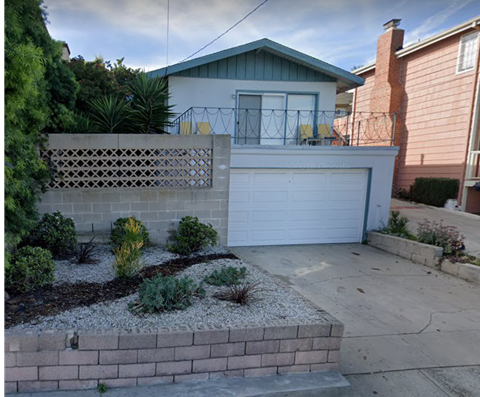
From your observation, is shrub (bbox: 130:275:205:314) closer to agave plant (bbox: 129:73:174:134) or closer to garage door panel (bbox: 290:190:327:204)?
agave plant (bbox: 129:73:174:134)

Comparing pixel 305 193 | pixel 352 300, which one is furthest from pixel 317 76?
pixel 352 300

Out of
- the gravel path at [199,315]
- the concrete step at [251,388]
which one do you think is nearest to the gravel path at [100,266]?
the gravel path at [199,315]

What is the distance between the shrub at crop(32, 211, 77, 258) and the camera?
15.6 ft

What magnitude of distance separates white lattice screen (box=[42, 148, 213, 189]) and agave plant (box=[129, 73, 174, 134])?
2.09 ft

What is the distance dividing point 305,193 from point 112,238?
4.64 metres

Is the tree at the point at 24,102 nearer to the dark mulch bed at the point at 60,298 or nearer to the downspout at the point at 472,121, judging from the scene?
the dark mulch bed at the point at 60,298

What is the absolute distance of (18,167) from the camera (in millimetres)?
3562

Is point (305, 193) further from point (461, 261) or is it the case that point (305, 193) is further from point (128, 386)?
point (128, 386)

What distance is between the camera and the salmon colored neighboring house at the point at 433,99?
11.0 meters

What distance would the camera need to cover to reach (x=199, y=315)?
3.04m

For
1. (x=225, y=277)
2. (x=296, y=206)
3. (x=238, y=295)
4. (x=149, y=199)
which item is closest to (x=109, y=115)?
(x=149, y=199)

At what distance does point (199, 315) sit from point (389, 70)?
14.2 metres

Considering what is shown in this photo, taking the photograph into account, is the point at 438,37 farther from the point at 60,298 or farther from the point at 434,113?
the point at 60,298

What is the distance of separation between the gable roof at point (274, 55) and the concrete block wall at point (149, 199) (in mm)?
3448
